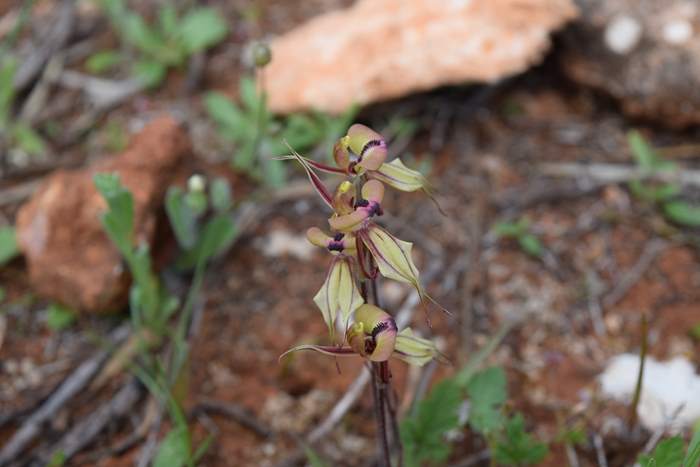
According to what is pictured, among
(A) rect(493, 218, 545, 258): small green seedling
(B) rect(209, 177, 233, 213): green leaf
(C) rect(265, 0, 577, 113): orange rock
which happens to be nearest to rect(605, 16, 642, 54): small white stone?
(C) rect(265, 0, 577, 113): orange rock

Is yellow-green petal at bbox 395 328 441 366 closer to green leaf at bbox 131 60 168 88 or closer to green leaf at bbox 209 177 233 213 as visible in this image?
green leaf at bbox 209 177 233 213

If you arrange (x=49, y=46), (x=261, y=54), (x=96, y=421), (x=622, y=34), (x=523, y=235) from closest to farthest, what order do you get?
(x=96, y=421)
(x=261, y=54)
(x=523, y=235)
(x=622, y=34)
(x=49, y=46)

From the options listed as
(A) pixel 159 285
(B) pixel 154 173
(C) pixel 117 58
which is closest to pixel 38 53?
(C) pixel 117 58

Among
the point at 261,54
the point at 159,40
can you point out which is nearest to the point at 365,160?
the point at 261,54

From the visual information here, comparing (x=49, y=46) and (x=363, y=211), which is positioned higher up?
(x=363, y=211)

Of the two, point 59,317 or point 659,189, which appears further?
point 659,189

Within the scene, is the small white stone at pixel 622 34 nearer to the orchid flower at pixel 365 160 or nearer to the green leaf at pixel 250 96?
the green leaf at pixel 250 96

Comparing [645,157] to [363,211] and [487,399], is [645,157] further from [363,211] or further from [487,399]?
[363,211]
